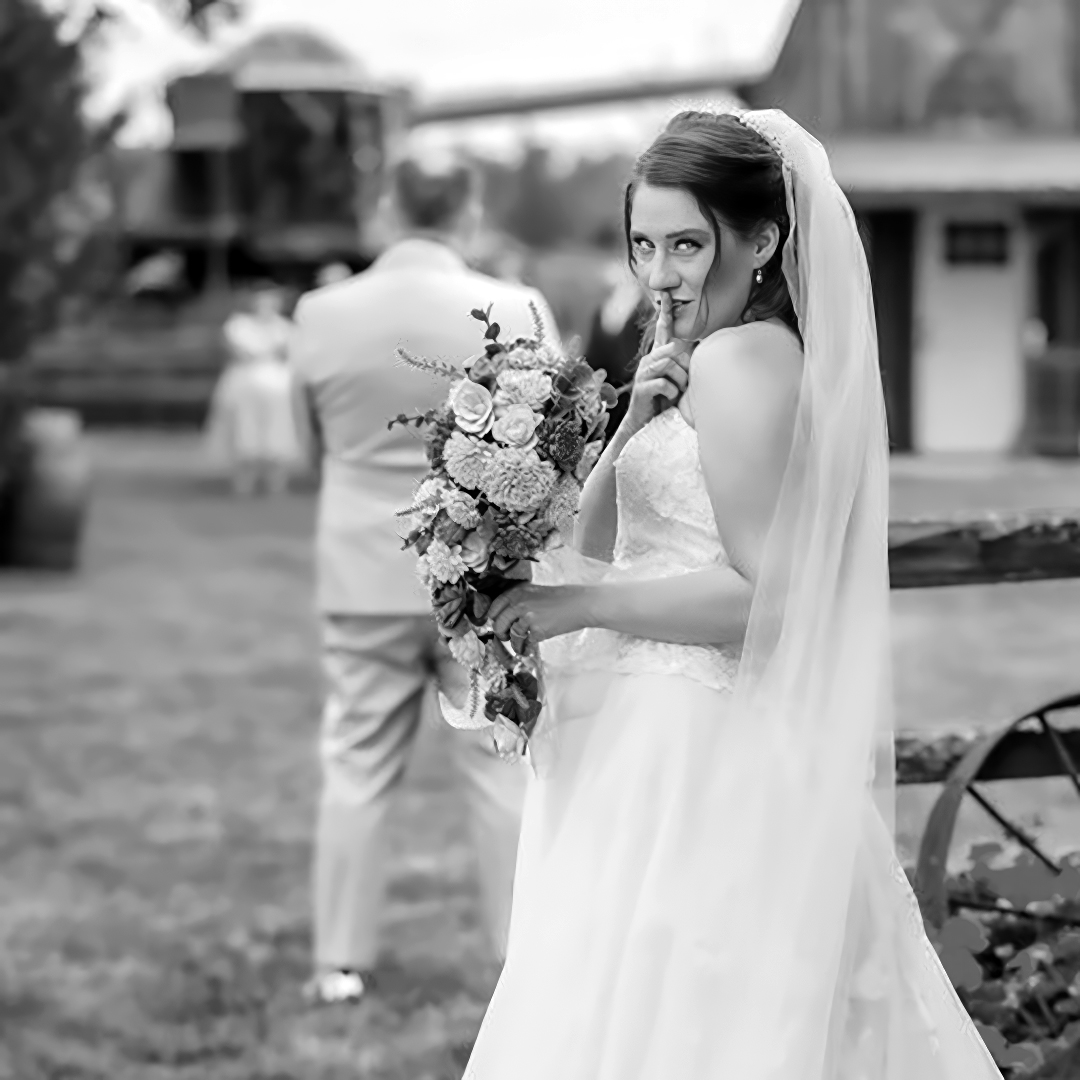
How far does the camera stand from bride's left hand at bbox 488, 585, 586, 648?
10.5 feet

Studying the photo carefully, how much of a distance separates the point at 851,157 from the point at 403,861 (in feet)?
62.7

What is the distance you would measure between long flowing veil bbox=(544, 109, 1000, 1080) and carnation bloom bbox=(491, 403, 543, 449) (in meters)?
0.38

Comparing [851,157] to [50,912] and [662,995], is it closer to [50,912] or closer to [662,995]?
[50,912]

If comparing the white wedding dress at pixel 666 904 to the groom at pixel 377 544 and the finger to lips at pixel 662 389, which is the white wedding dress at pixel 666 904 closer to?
the finger to lips at pixel 662 389

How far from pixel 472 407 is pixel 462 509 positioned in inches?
6.2

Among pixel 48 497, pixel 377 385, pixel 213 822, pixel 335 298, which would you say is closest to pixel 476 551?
pixel 377 385

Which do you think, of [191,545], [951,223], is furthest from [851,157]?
[191,545]

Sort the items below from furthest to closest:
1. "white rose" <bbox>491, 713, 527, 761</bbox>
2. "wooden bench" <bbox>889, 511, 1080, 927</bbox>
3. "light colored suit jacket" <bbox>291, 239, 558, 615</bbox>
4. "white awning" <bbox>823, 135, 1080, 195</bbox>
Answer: "white awning" <bbox>823, 135, 1080, 195</bbox> → "light colored suit jacket" <bbox>291, 239, 558, 615</bbox> → "wooden bench" <bbox>889, 511, 1080, 927</bbox> → "white rose" <bbox>491, 713, 527, 761</bbox>

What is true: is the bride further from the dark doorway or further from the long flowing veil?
the dark doorway

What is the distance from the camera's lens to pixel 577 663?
11.0 ft

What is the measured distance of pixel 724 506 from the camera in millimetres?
3125

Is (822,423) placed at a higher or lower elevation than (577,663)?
higher

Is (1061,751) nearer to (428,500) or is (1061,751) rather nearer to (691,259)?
(691,259)

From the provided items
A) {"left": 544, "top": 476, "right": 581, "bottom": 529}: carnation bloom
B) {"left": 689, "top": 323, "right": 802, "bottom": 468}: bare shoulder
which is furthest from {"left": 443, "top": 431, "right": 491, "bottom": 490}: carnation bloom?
{"left": 689, "top": 323, "right": 802, "bottom": 468}: bare shoulder
